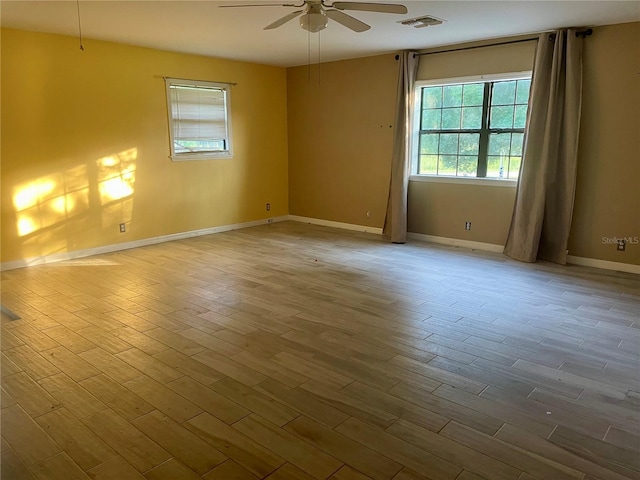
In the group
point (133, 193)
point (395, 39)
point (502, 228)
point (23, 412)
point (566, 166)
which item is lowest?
point (23, 412)

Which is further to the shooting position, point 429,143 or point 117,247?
point 429,143

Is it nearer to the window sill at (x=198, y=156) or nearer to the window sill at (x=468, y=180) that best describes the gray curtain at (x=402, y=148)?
the window sill at (x=468, y=180)

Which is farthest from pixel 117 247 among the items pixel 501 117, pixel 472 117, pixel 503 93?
pixel 503 93

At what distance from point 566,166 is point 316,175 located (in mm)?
3793

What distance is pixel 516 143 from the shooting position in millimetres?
5516

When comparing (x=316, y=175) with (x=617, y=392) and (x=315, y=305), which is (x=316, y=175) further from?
(x=617, y=392)

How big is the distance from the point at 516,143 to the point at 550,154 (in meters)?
0.57

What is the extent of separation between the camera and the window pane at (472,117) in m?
5.73

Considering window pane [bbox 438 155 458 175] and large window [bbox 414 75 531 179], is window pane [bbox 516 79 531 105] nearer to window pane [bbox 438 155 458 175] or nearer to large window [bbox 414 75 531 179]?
large window [bbox 414 75 531 179]

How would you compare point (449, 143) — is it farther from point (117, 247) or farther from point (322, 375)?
point (117, 247)

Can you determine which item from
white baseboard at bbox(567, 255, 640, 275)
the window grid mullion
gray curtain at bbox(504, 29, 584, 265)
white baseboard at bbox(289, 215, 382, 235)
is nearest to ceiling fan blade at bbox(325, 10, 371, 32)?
gray curtain at bbox(504, 29, 584, 265)

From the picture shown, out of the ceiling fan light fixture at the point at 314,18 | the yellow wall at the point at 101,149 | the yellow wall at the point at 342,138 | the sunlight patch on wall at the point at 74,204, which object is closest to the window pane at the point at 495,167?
the yellow wall at the point at 342,138

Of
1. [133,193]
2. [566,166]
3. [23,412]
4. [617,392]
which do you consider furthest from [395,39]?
[23,412]

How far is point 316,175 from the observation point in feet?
24.8
